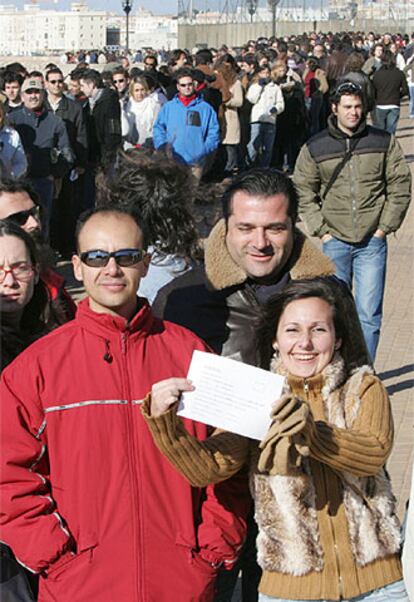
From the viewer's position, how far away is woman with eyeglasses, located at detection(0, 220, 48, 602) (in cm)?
393

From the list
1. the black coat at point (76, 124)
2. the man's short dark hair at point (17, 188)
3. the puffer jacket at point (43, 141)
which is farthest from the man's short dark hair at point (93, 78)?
the man's short dark hair at point (17, 188)

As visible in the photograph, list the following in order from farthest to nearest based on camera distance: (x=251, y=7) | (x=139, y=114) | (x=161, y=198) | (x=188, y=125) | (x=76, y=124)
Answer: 1. (x=251, y=7)
2. (x=139, y=114)
3. (x=188, y=125)
4. (x=76, y=124)
5. (x=161, y=198)

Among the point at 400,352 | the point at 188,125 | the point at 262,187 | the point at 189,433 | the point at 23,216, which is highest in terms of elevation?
the point at 262,187

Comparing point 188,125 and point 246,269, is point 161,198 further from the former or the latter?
point 188,125

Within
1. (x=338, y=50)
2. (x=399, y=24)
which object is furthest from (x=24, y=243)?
(x=399, y=24)

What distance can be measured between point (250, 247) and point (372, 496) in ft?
3.05

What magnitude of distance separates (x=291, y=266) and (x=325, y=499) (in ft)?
2.92

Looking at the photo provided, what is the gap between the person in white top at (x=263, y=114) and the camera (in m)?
18.9

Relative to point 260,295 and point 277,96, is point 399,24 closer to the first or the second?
point 277,96

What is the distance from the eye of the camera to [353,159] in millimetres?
7895

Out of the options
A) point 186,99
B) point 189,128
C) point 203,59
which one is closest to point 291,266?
point 189,128

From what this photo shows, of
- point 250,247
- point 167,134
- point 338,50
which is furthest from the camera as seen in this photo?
point 338,50

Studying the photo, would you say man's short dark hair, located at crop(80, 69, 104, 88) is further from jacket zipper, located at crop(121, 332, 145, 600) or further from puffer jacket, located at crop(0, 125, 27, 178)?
jacket zipper, located at crop(121, 332, 145, 600)

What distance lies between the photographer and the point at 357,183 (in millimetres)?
7918
